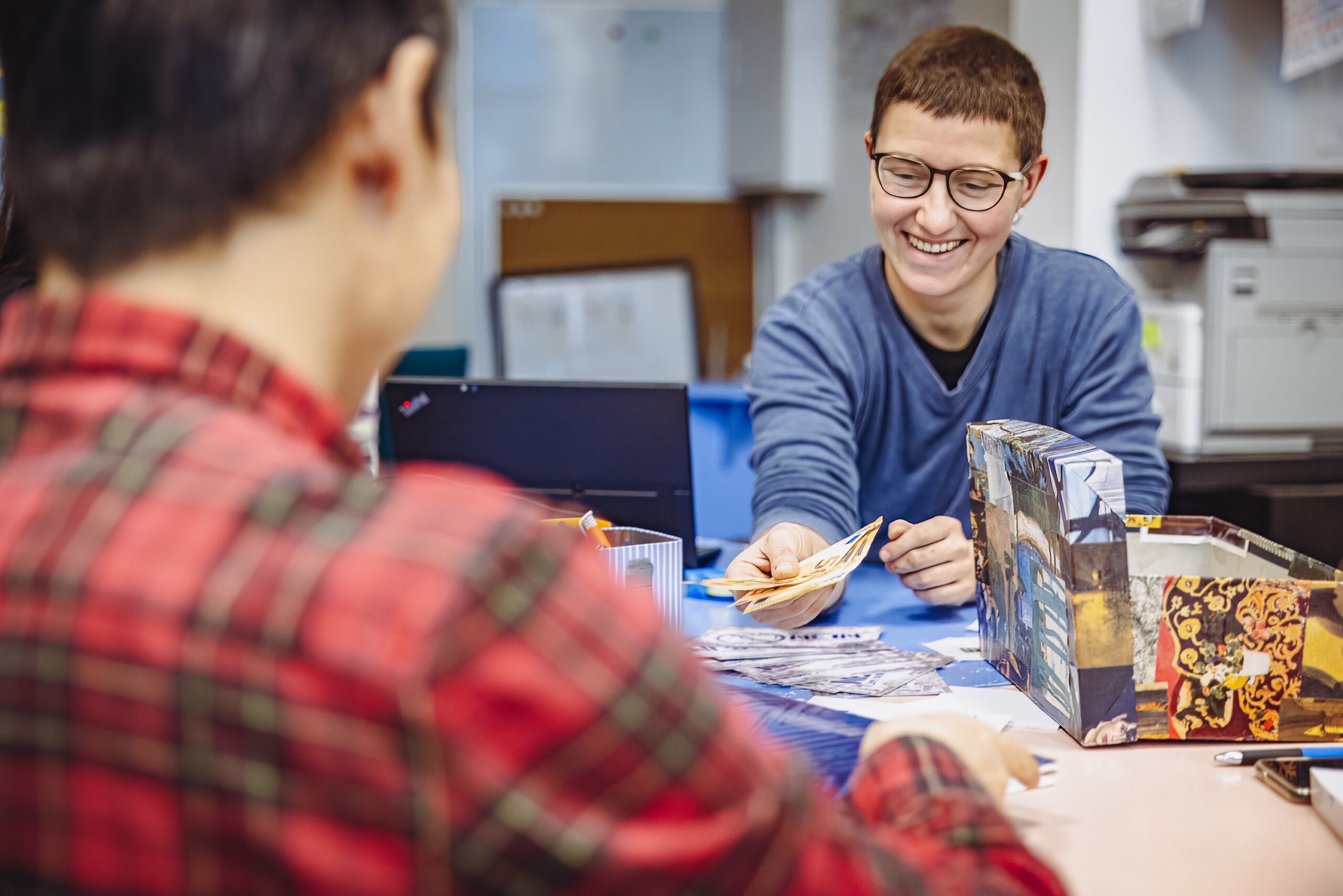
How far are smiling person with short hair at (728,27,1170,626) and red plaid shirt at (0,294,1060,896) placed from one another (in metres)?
0.89

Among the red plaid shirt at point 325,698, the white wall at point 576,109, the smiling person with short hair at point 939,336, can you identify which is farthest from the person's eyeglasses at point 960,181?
the white wall at point 576,109

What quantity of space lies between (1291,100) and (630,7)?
2.59 m

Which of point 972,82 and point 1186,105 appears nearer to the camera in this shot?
point 972,82

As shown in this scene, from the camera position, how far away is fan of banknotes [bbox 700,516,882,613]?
1.01m

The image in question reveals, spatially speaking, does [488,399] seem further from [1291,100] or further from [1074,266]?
[1291,100]

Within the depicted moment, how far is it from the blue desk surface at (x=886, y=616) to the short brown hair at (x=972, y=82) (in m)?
0.59

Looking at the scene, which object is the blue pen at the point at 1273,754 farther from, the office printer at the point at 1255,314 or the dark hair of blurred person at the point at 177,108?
the office printer at the point at 1255,314

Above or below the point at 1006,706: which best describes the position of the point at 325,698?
above

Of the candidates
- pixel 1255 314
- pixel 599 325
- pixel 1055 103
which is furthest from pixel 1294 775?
pixel 599 325

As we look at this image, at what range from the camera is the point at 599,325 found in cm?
330

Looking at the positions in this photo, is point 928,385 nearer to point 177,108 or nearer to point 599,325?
point 177,108

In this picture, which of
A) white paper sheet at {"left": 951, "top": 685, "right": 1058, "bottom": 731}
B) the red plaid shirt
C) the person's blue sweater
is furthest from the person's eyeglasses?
the red plaid shirt

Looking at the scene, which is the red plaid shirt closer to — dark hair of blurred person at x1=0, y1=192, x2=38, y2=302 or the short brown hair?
dark hair of blurred person at x1=0, y1=192, x2=38, y2=302

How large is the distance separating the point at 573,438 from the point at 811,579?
36 centimetres
